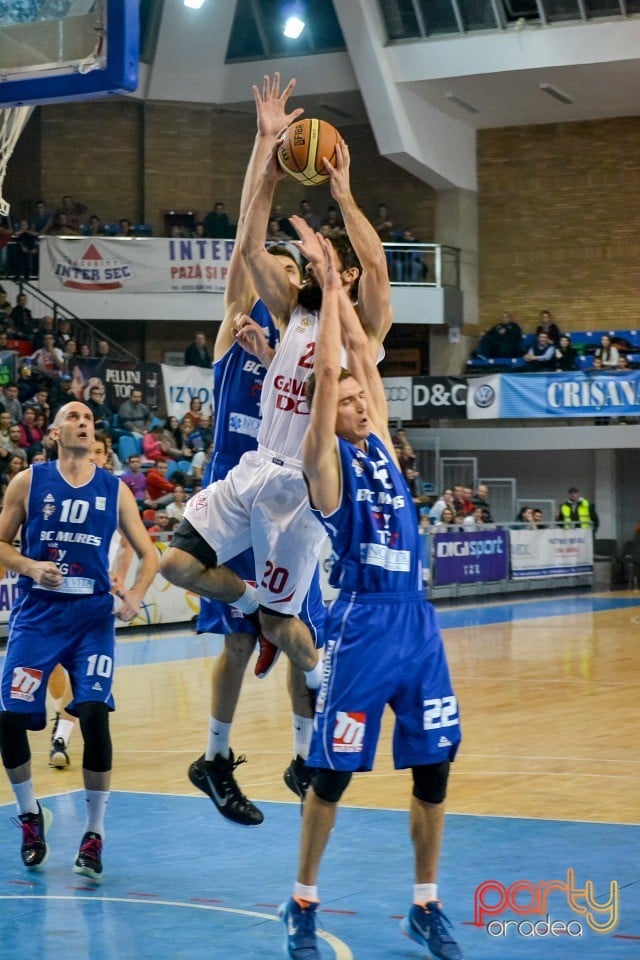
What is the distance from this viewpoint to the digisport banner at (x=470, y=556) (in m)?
22.2

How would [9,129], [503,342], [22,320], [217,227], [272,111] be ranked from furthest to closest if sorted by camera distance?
[503,342] < [217,227] < [22,320] < [9,129] < [272,111]

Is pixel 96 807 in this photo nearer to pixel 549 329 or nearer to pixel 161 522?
pixel 161 522

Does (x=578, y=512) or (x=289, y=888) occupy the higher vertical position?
(x=578, y=512)

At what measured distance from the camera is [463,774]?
8.96m

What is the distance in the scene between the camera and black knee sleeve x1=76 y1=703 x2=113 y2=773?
665 centimetres

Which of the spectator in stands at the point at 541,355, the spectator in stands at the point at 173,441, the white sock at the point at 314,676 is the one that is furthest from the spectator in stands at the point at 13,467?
the spectator in stands at the point at 541,355

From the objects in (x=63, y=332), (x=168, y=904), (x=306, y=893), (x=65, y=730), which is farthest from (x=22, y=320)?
(x=306, y=893)

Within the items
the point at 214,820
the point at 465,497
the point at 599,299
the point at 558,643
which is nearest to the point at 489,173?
the point at 599,299

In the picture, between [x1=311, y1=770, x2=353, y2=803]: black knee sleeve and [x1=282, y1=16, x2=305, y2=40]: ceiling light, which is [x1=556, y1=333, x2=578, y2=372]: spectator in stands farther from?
[x1=311, y1=770, x2=353, y2=803]: black knee sleeve

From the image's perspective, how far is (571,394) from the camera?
26.2 meters

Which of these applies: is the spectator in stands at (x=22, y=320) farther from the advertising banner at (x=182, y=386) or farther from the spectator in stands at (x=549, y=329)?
the spectator in stands at (x=549, y=329)

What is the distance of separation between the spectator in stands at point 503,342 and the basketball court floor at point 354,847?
16.9 meters

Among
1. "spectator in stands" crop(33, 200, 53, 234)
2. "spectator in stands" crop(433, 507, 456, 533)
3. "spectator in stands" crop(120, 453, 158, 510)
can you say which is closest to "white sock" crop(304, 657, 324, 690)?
"spectator in stands" crop(120, 453, 158, 510)

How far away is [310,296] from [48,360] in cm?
1571
